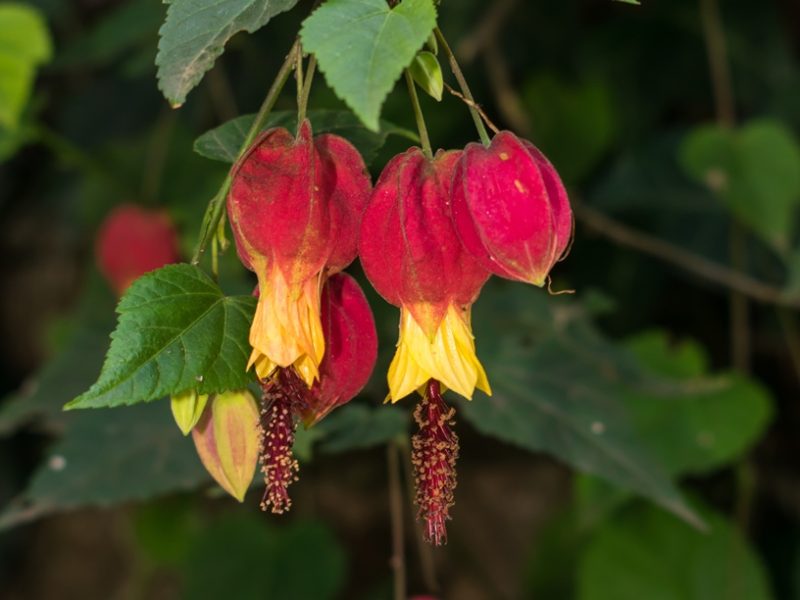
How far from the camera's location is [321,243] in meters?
0.65

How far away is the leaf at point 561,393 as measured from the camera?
1.06 meters

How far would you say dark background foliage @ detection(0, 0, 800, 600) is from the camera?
1.18 metres

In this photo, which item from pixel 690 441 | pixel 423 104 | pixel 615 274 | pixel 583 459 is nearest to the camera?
pixel 583 459

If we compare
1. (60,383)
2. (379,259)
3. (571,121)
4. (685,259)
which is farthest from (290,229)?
(571,121)

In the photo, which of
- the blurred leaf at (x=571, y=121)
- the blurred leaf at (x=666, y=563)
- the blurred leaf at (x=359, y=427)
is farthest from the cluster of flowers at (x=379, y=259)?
the blurred leaf at (x=571, y=121)

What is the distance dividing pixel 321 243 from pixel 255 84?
112 centimetres

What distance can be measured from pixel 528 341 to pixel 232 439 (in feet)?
2.03

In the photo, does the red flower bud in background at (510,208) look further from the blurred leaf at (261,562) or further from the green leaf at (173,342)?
the blurred leaf at (261,562)

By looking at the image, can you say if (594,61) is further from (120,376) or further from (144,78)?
(120,376)

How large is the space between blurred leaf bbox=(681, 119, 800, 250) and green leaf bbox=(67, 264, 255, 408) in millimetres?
937

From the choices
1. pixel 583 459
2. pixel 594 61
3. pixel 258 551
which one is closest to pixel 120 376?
pixel 583 459

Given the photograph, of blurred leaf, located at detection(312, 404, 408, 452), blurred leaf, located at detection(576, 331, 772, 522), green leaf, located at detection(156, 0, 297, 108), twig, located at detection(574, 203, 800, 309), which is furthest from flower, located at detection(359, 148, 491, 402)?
twig, located at detection(574, 203, 800, 309)

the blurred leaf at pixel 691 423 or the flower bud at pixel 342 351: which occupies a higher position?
the flower bud at pixel 342 351

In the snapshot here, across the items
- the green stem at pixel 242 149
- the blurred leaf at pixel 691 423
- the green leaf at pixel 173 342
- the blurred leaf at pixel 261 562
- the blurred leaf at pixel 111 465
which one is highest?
the green stem at pixel 242 149
